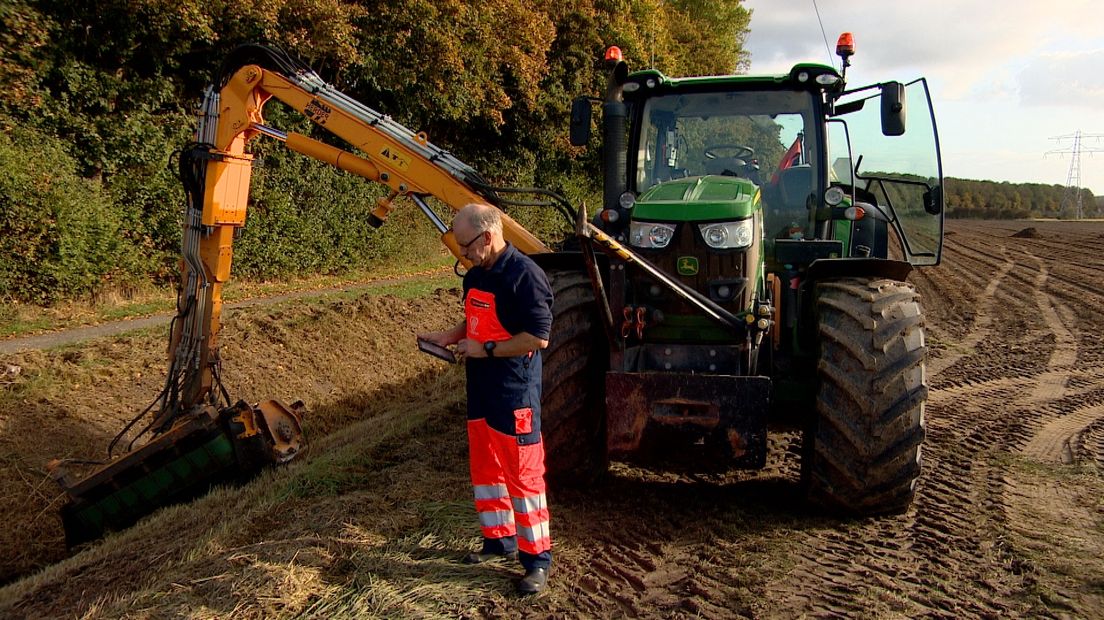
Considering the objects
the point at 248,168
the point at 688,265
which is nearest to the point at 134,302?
the point at 248,168

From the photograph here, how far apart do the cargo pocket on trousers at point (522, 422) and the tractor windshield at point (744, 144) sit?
2.79 meters

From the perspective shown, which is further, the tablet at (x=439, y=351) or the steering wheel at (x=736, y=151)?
the steering wheel at (x=736, y=151)

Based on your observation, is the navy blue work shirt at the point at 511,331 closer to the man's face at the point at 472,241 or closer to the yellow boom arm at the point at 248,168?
the man's face at the point at 472,241

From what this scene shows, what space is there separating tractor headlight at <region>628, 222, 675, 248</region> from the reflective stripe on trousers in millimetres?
1494

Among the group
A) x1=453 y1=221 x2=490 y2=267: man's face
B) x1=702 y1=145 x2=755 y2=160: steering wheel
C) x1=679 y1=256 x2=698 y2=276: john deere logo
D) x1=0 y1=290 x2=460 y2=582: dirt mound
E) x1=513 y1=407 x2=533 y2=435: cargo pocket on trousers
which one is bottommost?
x1=0 y1=290 x2=460 y2=582: dirt mound

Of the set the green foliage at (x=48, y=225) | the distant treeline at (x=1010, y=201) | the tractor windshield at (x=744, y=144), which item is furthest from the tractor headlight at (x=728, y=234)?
the distant treeline at (x=1010, y=201)

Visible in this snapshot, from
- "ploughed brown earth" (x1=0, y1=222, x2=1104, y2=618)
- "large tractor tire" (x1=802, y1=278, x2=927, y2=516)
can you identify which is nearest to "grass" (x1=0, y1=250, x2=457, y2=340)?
"ploughed brown earth" (x1=0, y1=222, x2=1104, y2=618)

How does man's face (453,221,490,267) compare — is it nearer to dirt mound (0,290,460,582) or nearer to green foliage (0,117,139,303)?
dirt mound (0,290,460,582)

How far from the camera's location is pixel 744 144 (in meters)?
6.17

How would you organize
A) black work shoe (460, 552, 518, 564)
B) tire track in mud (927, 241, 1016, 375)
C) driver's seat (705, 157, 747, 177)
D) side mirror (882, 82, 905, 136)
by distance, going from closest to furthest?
black work shoe (460, 552, 518, 564) → side mirror (882, 82, 905, 136) → driver's seat (705, 157, 747, 177) → tire track in mud (927, 241, 1016, 375)

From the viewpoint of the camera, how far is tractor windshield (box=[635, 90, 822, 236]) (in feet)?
19.7

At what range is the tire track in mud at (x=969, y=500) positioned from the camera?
159 inches

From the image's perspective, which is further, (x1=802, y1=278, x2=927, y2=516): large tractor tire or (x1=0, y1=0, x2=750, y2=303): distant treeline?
(x1=0, y1=0, x2=750, y2=303): distant treeline

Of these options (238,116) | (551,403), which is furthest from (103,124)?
(551,403)
